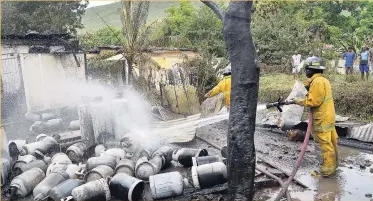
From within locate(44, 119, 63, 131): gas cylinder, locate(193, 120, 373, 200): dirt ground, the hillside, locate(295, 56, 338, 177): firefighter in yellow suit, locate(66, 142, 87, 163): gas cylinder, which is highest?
the hillside

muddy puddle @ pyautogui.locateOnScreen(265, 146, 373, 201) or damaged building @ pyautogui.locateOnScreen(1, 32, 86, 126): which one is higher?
damaged building @ pyautogui.locateOnScreen(1, 32, 86, 126)

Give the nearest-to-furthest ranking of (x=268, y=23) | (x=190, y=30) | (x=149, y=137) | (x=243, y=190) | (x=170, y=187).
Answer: (x=243, y=190) < (x=170, y=187) < (x=149, y=137) < (x=268, y=23) < (x=190, y=30)

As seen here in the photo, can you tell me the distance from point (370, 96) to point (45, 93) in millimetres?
11173

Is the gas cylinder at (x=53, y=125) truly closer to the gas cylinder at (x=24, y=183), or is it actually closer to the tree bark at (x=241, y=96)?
the gas cylinder at (x=24, y=183)

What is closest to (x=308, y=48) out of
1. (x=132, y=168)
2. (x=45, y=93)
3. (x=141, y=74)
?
(x=141, y=74)

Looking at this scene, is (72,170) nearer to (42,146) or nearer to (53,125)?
(42,146)

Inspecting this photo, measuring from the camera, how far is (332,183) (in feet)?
18.6

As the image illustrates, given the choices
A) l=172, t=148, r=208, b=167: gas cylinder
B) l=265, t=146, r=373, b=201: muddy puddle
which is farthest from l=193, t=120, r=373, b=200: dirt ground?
l=172, t=148, r=208, b=167: gas cylinder

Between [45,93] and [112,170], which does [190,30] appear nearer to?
[45,93]

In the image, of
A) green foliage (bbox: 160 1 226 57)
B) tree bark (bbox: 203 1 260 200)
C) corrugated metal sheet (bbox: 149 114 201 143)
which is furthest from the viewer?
green foliage (bbox: 160 1 226 57)

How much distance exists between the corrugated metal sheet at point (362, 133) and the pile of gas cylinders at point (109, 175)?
395 cm

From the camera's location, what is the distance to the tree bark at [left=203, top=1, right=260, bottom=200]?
421cm

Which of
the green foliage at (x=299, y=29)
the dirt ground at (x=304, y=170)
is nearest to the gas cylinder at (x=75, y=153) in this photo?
the dirt ground at (x=304, y=170)

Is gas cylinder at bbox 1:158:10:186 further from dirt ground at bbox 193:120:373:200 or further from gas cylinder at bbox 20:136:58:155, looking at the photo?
dirt ground at bbox 193:120:373:200
